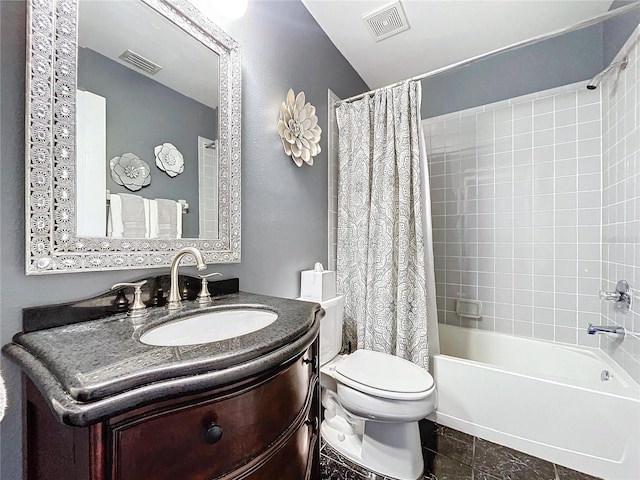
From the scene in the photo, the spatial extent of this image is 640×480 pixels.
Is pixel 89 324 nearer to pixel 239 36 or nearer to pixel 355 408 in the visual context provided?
pixel 355 408

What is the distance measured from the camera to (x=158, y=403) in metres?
0.44

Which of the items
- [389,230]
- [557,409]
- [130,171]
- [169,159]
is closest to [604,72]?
[389,230]

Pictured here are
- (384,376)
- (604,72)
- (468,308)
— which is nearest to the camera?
(384,376)

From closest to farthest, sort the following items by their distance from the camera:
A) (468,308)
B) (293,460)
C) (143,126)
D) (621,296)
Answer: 1. (293,460)
2. (143,126)
3. (621,296)
4. (468,308)

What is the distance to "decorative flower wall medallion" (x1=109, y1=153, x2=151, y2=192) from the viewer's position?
83 cm

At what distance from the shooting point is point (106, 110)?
2.64ft

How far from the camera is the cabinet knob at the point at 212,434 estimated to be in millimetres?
484

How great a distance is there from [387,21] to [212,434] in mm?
2231

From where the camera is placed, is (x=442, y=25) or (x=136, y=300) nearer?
Result: (x=136, y=300)


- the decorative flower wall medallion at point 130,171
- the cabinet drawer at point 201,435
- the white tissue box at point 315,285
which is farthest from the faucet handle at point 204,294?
the white tissue box at point 315,285

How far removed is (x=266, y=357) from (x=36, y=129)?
77cm

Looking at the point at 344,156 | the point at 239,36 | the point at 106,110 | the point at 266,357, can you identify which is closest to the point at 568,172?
the point at 344,156

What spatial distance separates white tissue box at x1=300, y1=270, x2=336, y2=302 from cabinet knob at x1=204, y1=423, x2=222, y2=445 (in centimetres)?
106

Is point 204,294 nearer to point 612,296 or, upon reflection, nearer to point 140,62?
point 140,62
